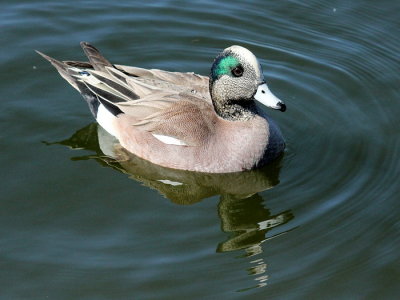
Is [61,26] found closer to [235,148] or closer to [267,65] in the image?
[267,65]

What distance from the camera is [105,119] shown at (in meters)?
9.30

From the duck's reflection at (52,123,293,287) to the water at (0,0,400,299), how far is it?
0.07ft

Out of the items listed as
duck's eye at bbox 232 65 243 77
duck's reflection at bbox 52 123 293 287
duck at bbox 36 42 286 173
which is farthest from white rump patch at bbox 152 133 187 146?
duck's eye at bbox 232 65 243 77

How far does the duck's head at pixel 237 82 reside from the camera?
327 inches

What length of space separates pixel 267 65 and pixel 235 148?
220 cm

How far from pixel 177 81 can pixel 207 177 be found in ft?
3.75

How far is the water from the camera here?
23.3 feet

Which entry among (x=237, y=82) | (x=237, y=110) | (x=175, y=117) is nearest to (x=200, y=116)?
(x=175, y=117)

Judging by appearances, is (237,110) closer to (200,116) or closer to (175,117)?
(200,116)

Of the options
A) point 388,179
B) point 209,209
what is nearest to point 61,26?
point 209,209

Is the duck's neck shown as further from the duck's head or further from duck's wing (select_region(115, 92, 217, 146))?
duck's wing (select_region(115, 92, 217, 146))

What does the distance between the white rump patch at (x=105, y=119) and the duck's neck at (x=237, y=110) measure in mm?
1267

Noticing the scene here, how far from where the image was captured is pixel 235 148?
8648 mm

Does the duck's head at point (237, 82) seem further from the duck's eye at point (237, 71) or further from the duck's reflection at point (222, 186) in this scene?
the duck's reflection at point (222, 186)
